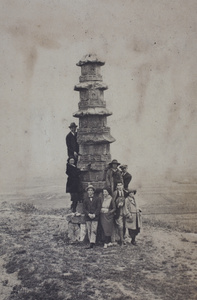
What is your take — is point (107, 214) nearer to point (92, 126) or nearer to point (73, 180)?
point (73, 180)

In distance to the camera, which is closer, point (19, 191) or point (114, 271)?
point (114, 271)

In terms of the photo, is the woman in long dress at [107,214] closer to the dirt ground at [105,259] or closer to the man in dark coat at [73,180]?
the dirt ground at [105,259]

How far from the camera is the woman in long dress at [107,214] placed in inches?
376

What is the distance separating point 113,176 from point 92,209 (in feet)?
3.33

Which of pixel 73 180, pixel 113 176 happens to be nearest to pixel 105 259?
pixel 113 176

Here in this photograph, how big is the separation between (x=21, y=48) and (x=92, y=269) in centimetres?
619

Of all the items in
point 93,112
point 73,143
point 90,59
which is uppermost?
point 90,59

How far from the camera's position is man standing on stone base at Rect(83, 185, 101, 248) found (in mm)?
9516

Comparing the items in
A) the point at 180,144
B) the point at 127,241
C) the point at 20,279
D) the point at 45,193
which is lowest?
the point at 20,279

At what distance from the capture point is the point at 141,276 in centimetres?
773

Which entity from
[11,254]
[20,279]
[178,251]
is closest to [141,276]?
[178,251]

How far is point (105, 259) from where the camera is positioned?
8.70 m

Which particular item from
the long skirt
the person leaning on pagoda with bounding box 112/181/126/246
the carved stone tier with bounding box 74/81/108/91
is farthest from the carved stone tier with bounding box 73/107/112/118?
the long skirt

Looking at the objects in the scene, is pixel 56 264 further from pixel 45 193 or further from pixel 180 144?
pixel 45 193
